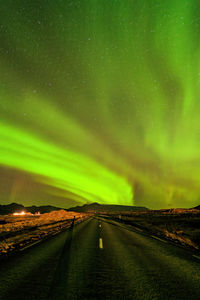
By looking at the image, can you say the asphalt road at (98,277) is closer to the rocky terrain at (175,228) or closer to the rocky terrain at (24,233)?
the rocky terrain at (24,233)

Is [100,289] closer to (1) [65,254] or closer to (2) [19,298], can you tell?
(2) [19,298]

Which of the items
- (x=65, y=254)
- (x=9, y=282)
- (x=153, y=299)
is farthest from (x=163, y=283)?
(x=65, y=254)

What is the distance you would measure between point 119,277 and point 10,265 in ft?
11.2

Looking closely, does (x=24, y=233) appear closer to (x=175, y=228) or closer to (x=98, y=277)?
(x=98, y=277)

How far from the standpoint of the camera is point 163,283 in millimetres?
4652

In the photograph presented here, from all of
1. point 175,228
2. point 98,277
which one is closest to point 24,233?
point 98,277

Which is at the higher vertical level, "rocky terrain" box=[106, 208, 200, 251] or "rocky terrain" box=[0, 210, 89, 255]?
"rocky terrain" box=[106, 208, 200, 251]

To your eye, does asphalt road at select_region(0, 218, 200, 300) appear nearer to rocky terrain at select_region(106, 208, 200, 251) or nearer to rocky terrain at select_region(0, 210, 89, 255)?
rocky terrain at select_region(0, 210, 89, 255)

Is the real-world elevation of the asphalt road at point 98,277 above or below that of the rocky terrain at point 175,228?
below

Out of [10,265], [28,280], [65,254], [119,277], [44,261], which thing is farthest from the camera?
[65,254]

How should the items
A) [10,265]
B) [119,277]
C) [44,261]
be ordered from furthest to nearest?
[44,261], [10,265], [119,277]

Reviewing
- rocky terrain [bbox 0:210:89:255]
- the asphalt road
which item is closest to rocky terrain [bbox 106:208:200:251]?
the asphalt road

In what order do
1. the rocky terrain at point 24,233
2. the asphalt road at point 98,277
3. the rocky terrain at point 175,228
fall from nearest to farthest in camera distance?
1. the asphalt road at point 98,277
2. the rocky terrain at point 24,233
3. the rocky terrain at point 175,228

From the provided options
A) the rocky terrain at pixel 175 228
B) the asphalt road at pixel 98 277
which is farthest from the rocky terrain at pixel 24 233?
the rocky terrain at pixel 175 228
